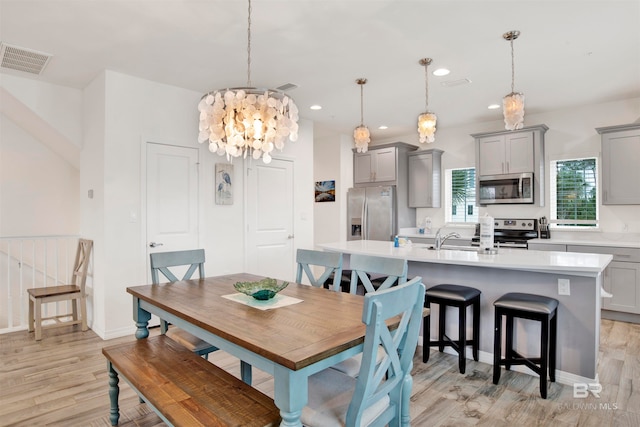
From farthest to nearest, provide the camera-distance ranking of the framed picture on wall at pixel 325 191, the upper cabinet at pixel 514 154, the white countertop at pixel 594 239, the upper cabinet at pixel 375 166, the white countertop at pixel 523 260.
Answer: the framed picture on wall at pixel 325 191, the upper cabinet at pixel 375 166, the upper cabinet at pixel 514 154, the white countertop at pixel 594 239, the white countertop at pixel 523 260

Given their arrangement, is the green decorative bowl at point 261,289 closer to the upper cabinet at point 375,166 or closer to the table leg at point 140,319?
the table leg at point 140,319

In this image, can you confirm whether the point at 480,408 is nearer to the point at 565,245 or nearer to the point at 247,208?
the point at 565,245

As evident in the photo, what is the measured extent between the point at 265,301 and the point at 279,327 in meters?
0.47

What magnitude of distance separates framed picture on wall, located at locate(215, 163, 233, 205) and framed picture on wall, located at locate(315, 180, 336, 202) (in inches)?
97.2

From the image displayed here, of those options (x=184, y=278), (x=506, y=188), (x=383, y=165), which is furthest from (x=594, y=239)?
(x=184, y=278)

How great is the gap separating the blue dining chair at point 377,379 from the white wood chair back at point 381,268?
0.63m

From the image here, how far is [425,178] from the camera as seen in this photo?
6.12 m

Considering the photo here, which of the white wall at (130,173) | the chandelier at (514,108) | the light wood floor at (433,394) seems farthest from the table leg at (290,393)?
the white wall at (130,173)

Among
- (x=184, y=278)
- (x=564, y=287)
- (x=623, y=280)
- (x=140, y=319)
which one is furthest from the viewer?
(x=623, y=280)

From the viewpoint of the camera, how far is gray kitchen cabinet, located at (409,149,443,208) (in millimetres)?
6066

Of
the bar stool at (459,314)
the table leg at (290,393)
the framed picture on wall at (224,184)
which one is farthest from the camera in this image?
the framed picture on wall at (224,184)

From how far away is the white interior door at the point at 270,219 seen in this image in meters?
4.91

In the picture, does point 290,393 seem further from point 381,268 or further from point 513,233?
point 513,233

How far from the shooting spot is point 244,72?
12.5 feet
